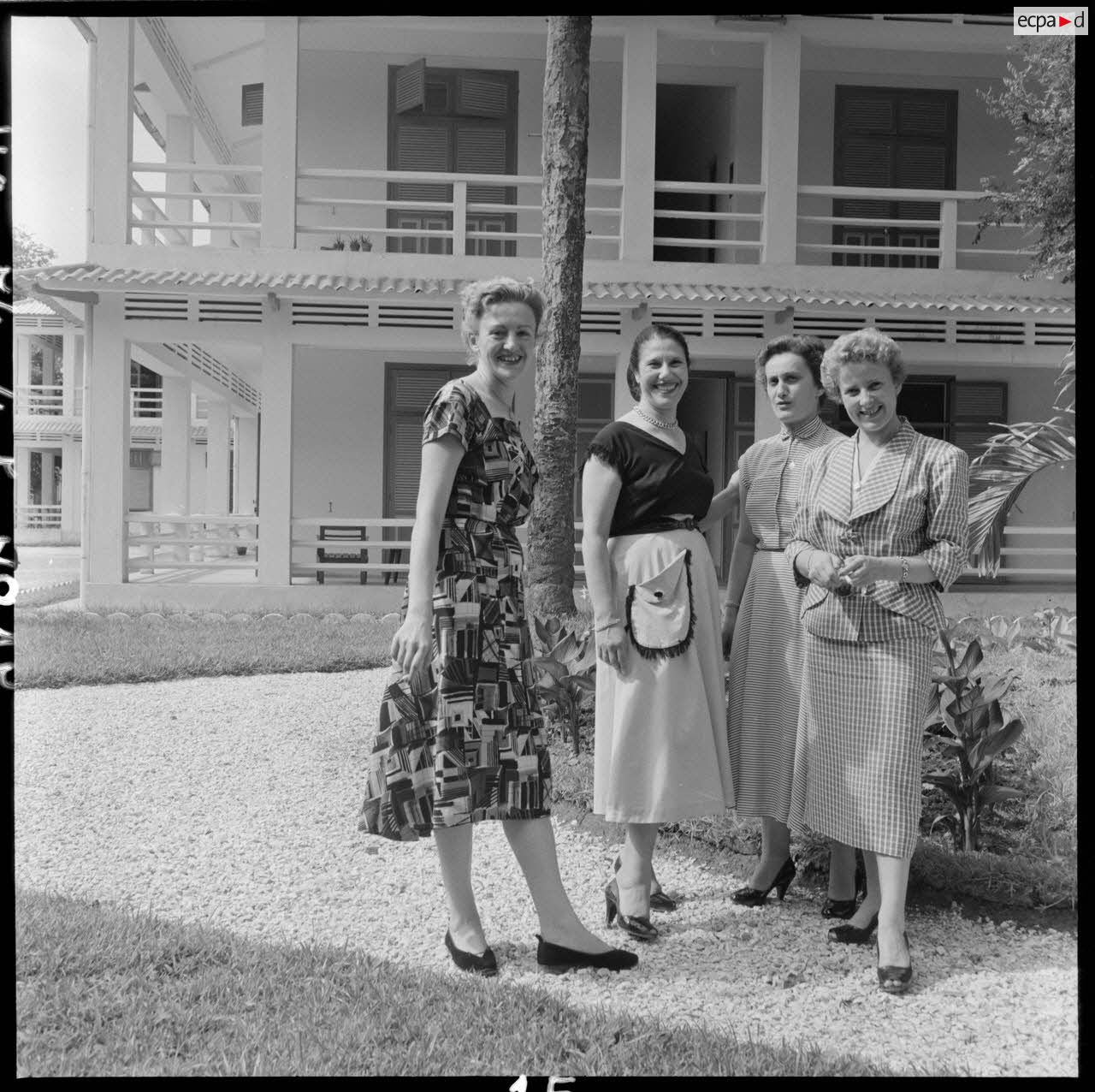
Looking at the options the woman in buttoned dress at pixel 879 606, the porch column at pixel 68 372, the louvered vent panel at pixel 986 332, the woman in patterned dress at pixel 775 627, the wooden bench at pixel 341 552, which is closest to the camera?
the woman in buttoned dress at pixel 879 606

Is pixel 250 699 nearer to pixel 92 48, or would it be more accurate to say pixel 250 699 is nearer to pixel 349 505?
pixel 349 505

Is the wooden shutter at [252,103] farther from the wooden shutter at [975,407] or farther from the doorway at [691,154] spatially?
the wooden shutter at [975,407]

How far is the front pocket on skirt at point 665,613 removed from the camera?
3113mm

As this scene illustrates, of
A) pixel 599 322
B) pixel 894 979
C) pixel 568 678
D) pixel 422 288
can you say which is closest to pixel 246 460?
pixel 422 288

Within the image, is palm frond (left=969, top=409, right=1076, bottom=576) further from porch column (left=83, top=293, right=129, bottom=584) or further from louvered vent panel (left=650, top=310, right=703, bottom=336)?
porch column (left=83, top=293, right=129, bottom=584)

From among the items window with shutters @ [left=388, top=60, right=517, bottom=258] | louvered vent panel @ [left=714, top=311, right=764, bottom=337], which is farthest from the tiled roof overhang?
window with shutters @ [left=388, top=60, right=517, bottom=258]

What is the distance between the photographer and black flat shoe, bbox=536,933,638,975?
296 centimetres

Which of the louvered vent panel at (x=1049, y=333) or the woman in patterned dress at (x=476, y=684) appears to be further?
the louvered vent panel at (x=1049, y=333)

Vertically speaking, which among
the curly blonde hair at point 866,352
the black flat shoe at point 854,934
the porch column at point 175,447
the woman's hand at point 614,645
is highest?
the porch column at point 175,447

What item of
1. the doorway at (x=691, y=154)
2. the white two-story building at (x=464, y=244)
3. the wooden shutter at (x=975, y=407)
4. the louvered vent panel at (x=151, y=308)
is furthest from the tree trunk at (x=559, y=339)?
the wooden shutter at (x=975, y=407)

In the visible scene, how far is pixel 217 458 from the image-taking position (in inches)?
683

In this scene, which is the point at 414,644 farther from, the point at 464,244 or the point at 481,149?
the point at 481,149

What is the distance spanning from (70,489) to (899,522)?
19599mm

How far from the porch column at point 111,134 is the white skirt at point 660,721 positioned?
31.2 ft
